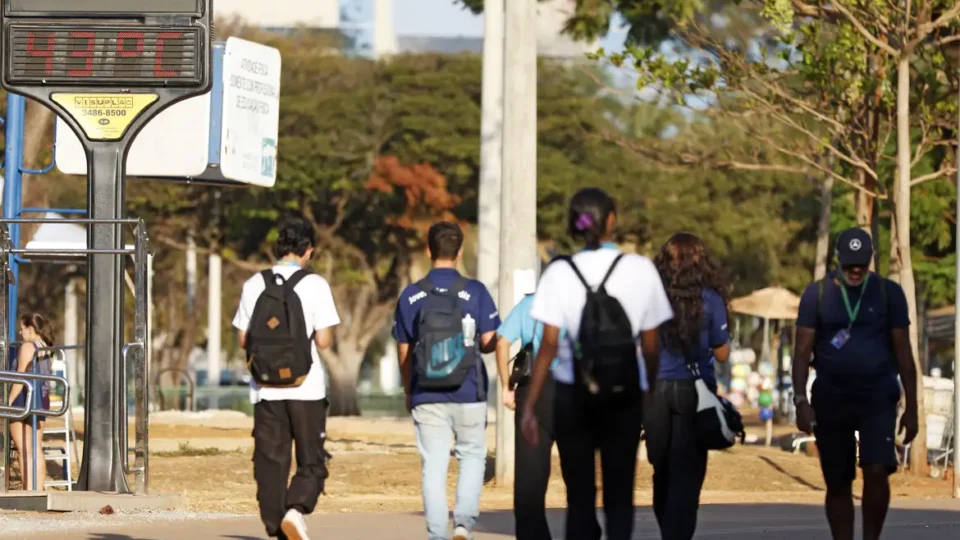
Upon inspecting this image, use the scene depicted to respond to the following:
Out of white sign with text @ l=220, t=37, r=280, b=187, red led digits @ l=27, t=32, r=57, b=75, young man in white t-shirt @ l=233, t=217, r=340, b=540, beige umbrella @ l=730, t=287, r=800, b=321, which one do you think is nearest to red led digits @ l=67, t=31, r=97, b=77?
red led digits @ l=27, t=32, r=57, b=75

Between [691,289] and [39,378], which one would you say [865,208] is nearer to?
[39,378]

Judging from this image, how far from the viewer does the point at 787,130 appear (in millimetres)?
40219

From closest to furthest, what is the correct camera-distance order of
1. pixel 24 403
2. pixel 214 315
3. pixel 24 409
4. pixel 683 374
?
pixel 683 374
pixel 24 409
pixel 24 403
pixel 214 315

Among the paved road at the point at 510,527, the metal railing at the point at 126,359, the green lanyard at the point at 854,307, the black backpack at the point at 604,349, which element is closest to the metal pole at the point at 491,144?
the paved road at the point at 510,527

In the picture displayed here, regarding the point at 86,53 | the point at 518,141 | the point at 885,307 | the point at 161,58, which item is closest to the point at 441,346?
the point at 885,307

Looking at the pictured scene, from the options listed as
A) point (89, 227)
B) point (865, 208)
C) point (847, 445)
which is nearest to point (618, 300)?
point (847, 445)

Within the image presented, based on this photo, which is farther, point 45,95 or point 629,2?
point 629,2

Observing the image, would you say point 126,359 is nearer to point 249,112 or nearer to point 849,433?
point 849,433

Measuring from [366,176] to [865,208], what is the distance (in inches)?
765

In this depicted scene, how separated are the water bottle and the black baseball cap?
5.86ft

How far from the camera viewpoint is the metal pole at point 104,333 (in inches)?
524

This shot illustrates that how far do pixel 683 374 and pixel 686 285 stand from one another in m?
0.43

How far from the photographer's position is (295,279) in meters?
9.52

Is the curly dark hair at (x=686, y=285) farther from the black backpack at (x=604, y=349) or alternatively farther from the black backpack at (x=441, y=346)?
the black backpack at (x=604, y=349)
